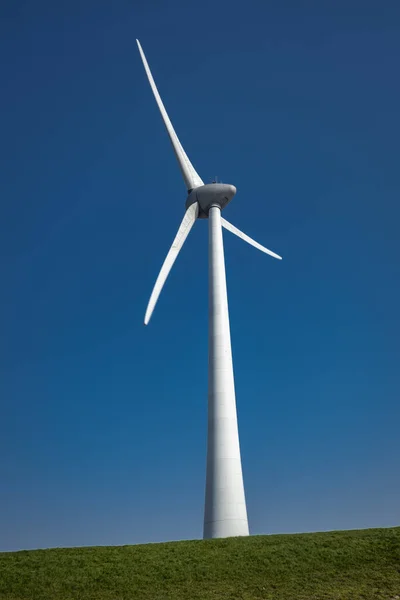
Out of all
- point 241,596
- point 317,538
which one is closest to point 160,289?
point 317,538

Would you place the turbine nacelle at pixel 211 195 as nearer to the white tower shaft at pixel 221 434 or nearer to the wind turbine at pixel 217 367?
the wind turbine at pixel 217 367

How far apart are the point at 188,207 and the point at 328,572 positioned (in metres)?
33.4

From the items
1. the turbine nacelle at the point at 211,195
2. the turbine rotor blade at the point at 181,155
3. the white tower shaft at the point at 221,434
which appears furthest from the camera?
the turbine rotor blade at the point at 181,155

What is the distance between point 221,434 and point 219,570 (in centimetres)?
1151

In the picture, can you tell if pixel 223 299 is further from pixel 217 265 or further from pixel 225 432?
pixel 225 432

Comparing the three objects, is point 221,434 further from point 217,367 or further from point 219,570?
point 219,570

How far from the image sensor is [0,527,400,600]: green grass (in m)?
26.0

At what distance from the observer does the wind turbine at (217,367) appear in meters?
36.9

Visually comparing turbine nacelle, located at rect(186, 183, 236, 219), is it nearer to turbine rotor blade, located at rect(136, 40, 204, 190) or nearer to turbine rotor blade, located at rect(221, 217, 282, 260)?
turbine rotor blade, located at rect(136, 40, 204, 190)

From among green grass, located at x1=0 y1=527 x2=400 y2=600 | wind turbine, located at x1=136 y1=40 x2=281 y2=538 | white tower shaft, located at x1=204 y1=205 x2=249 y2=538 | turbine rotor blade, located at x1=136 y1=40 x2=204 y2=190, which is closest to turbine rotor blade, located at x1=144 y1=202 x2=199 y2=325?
wind turbine, located at x1=136 y1=40 x2=281 y2=538

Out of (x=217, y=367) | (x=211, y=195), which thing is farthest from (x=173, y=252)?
(x=217, y=367)

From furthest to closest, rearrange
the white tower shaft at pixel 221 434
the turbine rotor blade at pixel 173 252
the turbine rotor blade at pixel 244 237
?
the turbine rotor blade at pixel 244 237 → the turbine rotor blade at pixel 173 252 → the white tower shaft at pixel 221 434

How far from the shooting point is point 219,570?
2852 centimetres

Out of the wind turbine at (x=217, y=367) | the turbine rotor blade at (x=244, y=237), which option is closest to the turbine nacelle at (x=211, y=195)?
the wind turbine at (x=217, y=367)
